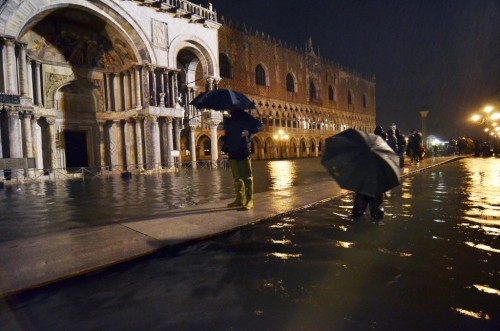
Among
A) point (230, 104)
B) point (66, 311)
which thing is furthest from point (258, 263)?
point (230, 104)

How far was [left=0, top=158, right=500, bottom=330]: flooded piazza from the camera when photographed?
1824 mm

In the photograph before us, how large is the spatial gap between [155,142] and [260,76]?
21.7 meters

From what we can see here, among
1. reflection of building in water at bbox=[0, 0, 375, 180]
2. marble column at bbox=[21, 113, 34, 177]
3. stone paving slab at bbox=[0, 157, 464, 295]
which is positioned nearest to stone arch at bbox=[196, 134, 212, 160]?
reflection of building in water at bbox=[0, 0, 375, 180]

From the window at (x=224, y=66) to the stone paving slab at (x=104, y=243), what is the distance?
1109 inches

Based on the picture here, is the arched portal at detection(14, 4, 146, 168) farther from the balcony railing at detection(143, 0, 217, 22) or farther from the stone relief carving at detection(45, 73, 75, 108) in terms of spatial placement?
the balcony railing at detection(143, 0, 217, 22)

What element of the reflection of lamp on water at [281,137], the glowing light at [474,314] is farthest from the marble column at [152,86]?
the reflection of lamp on water at [281,137]

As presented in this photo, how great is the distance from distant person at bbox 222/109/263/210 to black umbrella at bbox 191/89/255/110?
170mm

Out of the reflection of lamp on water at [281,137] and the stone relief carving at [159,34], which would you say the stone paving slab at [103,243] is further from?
the reflection of lamp on water at [281,137]

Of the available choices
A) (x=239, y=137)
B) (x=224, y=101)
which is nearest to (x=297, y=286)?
(x=239, y=137)

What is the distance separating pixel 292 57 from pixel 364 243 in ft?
132

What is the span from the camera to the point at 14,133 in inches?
523

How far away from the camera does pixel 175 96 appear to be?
19781 mm

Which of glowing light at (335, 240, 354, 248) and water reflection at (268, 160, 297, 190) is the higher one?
water reflection at (268, 160, 297, 190)

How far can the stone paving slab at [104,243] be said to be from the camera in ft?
8.39
